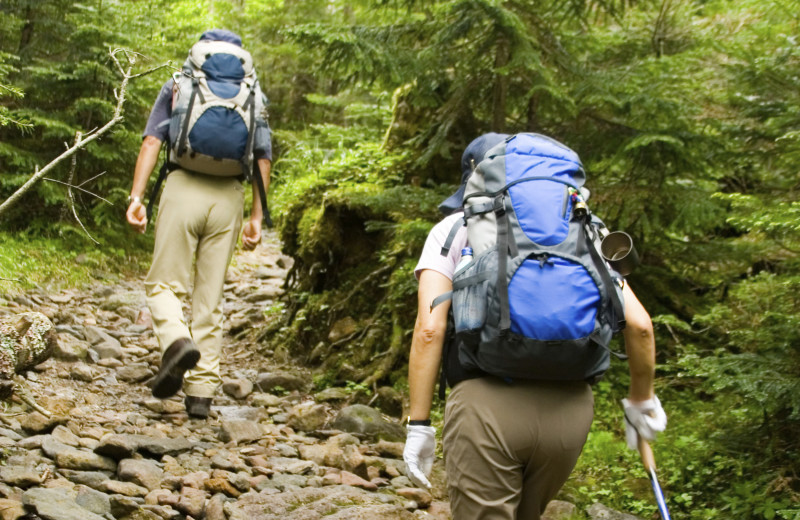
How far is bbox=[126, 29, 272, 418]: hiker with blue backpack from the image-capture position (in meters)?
5.08

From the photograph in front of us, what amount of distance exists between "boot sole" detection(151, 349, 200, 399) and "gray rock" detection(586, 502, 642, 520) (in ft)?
9.05

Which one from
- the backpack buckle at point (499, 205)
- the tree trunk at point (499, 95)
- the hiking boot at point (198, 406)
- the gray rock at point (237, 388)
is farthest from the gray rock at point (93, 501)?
the tree trunk at point (499, 95)

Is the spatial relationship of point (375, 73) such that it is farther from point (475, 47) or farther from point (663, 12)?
point (663, 12)

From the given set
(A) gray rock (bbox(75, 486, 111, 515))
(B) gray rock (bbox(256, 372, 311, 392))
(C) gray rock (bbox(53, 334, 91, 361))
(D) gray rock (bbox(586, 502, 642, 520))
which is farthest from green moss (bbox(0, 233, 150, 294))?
(D) gray rock (bbox(586, 502, 642, 520))

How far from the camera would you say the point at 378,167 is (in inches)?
344

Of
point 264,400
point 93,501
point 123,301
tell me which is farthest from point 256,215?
point 123,301

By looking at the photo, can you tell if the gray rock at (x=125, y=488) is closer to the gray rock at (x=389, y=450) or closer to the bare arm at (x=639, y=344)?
the gray rock at (x=389, y=450)

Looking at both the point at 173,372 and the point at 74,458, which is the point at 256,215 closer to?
the point at 173,372

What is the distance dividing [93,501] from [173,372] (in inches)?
49.6

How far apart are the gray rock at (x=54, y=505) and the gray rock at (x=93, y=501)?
0.08 meters

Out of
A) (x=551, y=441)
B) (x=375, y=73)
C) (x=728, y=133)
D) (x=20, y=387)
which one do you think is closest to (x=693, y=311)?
(x=728, y=133)

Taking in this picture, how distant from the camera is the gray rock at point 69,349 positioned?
6480 mm

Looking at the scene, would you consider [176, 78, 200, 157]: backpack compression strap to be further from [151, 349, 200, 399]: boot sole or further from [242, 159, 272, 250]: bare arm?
[151, 349, 200, 399]: boot sole

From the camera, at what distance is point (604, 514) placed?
4496mm
